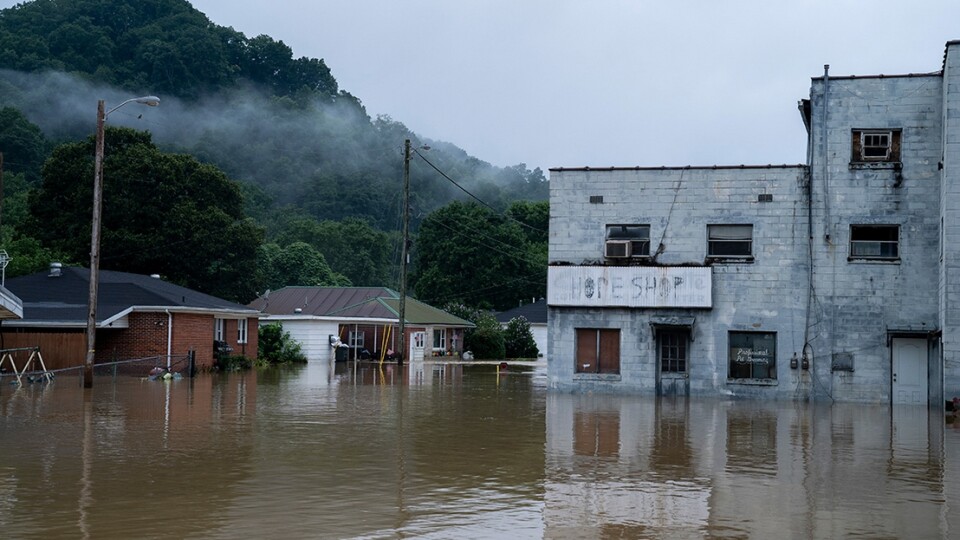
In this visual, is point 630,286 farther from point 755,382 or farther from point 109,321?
point 109,321

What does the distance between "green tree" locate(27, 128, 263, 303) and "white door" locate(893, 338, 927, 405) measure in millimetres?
42074

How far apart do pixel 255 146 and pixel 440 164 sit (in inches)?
1371

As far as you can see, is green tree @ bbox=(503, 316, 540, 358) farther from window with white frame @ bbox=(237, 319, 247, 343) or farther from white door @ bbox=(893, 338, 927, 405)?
white door @ bbox=(893, 338, 927, 405)

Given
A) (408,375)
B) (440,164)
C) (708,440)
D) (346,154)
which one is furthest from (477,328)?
(440,164)

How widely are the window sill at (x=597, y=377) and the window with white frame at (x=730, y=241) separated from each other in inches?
188

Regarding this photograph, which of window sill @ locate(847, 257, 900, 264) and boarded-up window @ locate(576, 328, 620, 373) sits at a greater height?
window sill @ locate(847, 257, 900, 264)

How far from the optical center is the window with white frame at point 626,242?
3219 cm

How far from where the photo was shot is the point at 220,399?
2728 centimetres

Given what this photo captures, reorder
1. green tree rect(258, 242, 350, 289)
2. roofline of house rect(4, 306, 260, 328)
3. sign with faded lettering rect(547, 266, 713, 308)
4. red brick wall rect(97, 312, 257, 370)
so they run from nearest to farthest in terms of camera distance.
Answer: sign with faded lettering rect(547, 266, 713, 308) < roofline of house rect(4, 306, 260, 328) < red brick wall rect(97, 312, 257, 370) < green tree rect(258, 242, 350, 289)

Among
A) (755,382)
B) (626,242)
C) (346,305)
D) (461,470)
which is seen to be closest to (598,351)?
(626,242)

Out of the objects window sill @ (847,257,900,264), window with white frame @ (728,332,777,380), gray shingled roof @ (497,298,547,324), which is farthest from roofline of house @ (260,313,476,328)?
window sill @ (847,257,900,264)

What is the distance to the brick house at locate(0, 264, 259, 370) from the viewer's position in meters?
36.5

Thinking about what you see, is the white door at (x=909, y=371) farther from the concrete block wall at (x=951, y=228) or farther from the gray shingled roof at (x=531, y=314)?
the gray shingled roof at (x=531, y=314)

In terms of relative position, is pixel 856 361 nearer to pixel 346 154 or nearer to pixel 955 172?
pixel 955 172
